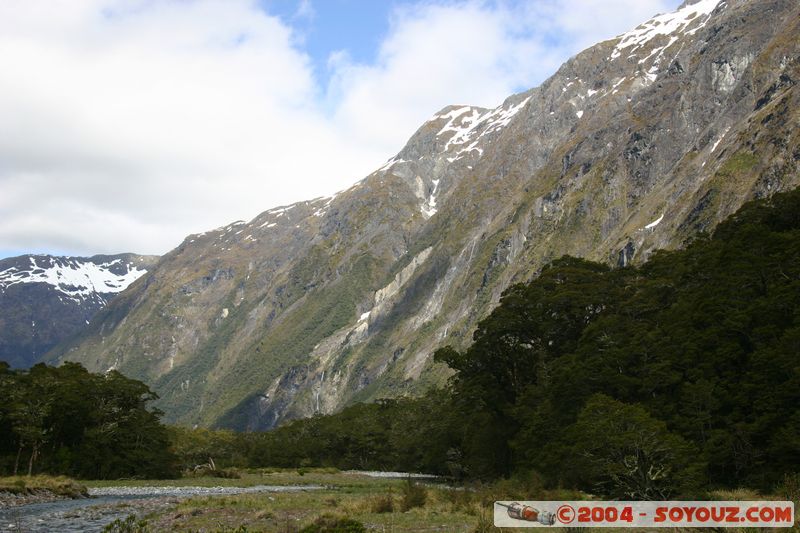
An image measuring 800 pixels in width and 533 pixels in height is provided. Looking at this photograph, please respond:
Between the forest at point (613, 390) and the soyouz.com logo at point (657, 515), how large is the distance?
9.78m

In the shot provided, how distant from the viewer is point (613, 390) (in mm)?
60594

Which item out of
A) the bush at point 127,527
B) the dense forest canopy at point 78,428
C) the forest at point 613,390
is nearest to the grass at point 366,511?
the bush at point 127,527

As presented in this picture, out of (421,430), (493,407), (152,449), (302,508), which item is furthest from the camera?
(421,430)

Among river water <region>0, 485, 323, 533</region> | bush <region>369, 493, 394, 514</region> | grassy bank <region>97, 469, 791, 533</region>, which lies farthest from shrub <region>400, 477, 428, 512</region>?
river water <region>0, 485, 323, 533</region>

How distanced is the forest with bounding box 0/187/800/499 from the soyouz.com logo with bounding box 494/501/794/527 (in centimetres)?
978

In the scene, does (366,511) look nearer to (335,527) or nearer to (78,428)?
(335,527)

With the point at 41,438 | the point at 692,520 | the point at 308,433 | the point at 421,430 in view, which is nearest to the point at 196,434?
the point at 308,433

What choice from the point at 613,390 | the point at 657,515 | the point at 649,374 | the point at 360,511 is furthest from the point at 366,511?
the point at 613,390

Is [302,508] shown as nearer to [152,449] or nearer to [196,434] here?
[152,449]

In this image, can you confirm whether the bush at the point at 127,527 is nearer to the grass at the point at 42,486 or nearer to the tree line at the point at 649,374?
the tree line at the point at 649,374

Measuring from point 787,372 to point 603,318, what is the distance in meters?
23.6

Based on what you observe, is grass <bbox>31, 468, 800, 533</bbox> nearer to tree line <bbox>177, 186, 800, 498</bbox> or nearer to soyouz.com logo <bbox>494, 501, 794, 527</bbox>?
soyouz.com logo <bbox>494, 501, 794, 527</bbox>

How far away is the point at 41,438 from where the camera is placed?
76.1 m

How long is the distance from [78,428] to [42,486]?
30.3 meters
